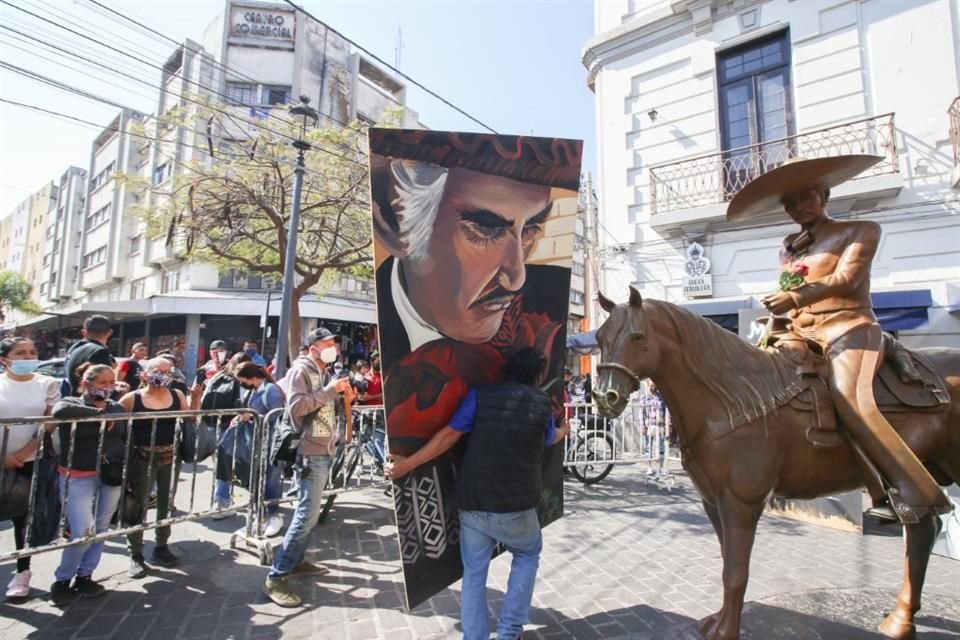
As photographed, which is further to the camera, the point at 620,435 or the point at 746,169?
the point at 746,169

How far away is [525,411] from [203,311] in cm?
2175

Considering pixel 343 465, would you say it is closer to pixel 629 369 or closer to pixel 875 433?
pixel 629 369

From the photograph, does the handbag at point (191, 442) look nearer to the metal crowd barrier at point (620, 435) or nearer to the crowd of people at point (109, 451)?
the crowd of people at point (109, 451)

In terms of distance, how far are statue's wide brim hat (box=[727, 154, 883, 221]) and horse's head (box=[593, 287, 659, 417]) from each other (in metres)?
1.32

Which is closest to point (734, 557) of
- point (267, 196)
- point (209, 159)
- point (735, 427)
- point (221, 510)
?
point (735, 427)

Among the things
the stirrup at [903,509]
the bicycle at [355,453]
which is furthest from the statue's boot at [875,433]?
the bicycle at [355,453]

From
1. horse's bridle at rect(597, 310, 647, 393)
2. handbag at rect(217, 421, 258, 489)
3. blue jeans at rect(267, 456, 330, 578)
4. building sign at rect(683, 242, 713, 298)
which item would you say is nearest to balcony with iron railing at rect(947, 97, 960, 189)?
building sign at rect(683, 242, 713, 298)

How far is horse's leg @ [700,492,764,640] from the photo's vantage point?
281 cm

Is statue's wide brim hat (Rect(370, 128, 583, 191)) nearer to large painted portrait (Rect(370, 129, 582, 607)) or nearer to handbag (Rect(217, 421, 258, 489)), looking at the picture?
large painted portrait (Rect(370, 129, 582, 607))

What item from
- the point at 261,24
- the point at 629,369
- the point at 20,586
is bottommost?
the point at 20,586

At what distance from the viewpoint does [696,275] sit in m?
10.4

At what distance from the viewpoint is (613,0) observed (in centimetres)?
1223

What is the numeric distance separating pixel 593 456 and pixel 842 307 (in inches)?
208

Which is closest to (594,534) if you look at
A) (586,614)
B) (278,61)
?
(586,614)
